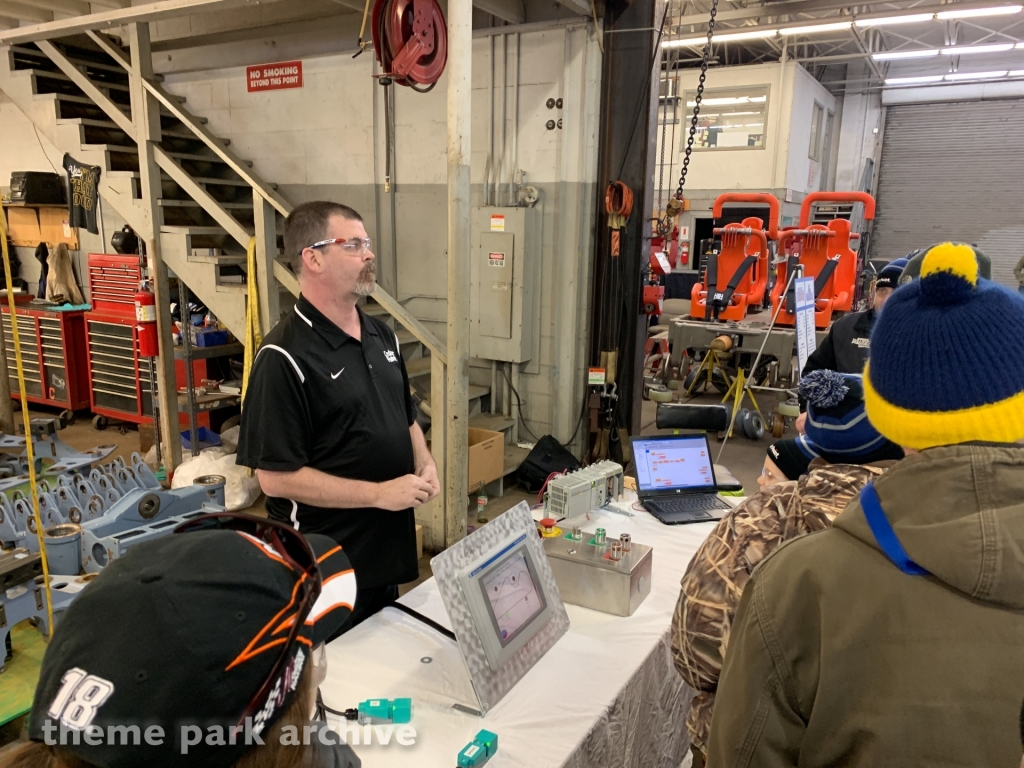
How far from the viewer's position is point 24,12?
4977mm

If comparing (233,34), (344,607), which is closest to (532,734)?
(344,607)

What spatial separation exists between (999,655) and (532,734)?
0.91m

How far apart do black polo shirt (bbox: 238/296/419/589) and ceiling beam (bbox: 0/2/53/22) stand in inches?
180

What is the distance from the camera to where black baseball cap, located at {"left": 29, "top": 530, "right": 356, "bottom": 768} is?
23.5 inches

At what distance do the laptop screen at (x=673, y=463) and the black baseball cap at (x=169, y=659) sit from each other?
6.86 ft

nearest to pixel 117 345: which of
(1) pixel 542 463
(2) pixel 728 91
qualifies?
(1) pixel 542 463

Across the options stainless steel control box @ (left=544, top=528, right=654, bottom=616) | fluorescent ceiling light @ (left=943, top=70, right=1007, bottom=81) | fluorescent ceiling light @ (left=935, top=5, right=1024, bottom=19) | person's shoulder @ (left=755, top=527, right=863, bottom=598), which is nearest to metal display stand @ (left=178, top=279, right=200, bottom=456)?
stainless steel control box @ (left=544, top=528, right=654, bottom=616)

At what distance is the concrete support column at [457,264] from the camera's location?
3.19 meters

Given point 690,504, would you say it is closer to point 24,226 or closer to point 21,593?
point 21,593

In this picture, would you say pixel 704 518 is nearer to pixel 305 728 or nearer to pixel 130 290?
pixel 305 728

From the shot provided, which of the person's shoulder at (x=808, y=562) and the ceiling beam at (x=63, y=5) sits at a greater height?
the ceiling beam at (x=63, y=5)

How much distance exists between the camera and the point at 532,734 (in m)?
1.39

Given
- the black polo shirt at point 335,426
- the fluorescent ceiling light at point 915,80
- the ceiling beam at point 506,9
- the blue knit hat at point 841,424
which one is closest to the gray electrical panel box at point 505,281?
the ceiling beam at point 506,9

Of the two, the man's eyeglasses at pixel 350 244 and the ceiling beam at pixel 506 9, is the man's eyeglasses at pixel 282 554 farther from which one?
the ceiling beam at pixel 506 9
